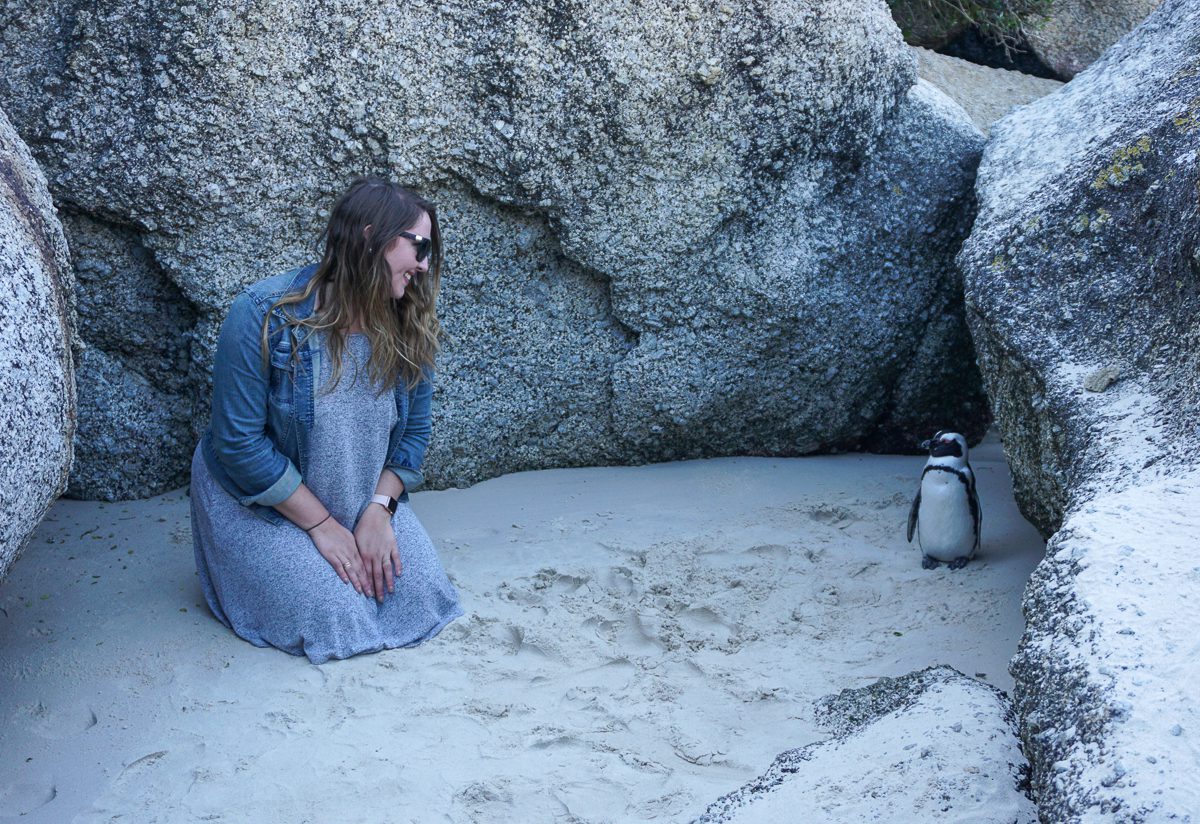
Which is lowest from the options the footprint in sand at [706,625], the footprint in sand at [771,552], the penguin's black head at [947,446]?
the footprint in sand at [706,625]

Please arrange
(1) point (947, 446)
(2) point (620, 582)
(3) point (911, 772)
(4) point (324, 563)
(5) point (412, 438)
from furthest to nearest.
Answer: (1) point (947, 446)
(2) point (620, 582)
(5) point (412, 438)
(4) point (324, 563)
(3) point (911, 772)

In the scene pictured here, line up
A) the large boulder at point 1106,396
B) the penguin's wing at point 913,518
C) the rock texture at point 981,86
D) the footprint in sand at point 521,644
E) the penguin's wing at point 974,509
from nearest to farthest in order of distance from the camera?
1. the large boulder at point 1106,396
2. the footprint in sand at point 521,644
3. the penguin's wing at point 974,509
4. the penguin's wing at point 913,518
5. the rock texture at point 981,86

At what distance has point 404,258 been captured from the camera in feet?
9.70

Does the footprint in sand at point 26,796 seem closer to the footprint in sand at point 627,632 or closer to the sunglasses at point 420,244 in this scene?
the footprint in sand at point 627,632

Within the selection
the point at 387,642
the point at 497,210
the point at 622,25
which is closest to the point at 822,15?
the point at 622,25

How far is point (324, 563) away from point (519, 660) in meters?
0.55

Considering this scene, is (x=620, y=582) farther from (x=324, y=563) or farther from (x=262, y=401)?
(x=262, y=401)

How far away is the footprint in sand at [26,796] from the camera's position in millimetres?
2418

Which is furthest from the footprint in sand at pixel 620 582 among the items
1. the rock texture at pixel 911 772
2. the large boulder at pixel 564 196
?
the rock texture at pixel 911 772

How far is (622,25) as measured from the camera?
358cm

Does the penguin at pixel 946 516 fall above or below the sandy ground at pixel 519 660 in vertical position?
above

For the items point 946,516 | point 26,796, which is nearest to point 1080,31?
point 946,516

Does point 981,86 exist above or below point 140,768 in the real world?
above

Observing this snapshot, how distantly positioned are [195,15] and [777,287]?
1930 millimetres
